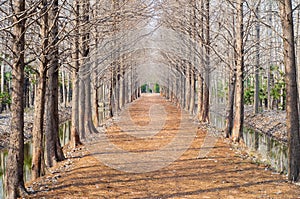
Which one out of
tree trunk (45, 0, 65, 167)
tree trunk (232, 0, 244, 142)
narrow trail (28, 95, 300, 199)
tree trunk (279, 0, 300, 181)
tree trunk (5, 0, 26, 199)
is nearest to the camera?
tree trunk (5, 0, 26, 199)

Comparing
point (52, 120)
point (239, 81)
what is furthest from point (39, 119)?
point (239, 81)

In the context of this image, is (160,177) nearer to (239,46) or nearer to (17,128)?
(17,128)

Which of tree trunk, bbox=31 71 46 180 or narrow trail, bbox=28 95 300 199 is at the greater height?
tree trunk, bbox=31 71 46 180

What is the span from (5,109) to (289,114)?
2999 centimetres

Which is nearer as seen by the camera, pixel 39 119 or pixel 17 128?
pixel 17 128

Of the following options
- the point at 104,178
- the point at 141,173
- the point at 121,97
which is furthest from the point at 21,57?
the point at 121,97

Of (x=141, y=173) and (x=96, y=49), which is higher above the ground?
(x=96, y=49)

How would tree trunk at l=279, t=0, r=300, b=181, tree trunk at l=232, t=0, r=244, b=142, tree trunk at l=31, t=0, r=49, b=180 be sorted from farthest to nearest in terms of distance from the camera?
tree trunk at l=232, t=0, r=244, b=142 → tree trunk at l=31, t=0, r=49, b=180 → tree trunk at l=279, t=0, r=300, b=181

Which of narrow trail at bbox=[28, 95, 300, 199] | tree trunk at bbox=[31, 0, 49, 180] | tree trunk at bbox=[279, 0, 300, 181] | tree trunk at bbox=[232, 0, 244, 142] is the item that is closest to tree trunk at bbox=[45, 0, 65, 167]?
narrow trail at bbox=[28, 95, 300, 199]

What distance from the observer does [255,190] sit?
6.50m

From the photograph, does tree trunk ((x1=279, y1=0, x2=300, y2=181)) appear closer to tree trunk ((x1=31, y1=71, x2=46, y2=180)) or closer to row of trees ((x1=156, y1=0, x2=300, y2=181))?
row of trees ((x1=156, y1=0, x2=300, y2=181))

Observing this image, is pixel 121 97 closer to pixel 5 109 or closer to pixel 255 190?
pixel 5 109

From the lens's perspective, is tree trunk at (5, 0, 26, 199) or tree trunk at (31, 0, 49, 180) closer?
tree trunk at (5, 0, 26, 199)

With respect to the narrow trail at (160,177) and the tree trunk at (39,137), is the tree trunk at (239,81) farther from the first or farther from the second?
the tree trunk at (39,137)
